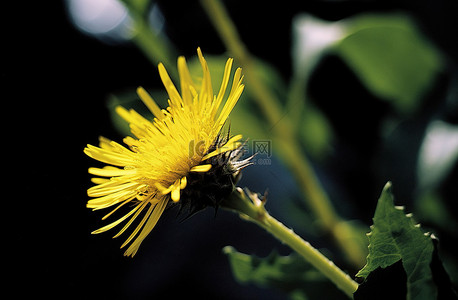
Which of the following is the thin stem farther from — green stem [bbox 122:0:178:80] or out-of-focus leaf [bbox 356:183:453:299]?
out-of-focus leaf [bbox 356:183:453:299]

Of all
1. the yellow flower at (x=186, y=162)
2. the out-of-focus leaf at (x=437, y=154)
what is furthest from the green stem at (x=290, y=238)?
the out-of-focus leaf at (x=437, y=154)

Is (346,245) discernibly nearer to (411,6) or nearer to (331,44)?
(331,44)

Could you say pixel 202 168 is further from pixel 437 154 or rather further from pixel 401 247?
pixel 437 154

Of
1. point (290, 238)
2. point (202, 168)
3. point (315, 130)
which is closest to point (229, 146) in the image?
point (202, 168)

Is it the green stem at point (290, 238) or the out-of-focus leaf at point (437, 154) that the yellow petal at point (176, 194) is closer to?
the green stem at point (290, 238)

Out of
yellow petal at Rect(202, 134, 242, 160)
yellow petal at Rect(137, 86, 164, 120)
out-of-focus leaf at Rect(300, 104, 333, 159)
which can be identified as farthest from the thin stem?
yellow petal at Rect(202, 134, 242, 160)

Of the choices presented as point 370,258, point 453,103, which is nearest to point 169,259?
point 453,103

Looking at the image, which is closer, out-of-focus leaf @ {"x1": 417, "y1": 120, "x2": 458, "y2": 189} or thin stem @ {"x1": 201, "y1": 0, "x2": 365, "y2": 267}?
out-of-focus leaf @ {"x1": 417, "y1": 120, "x2": 458, "y2": 189}
